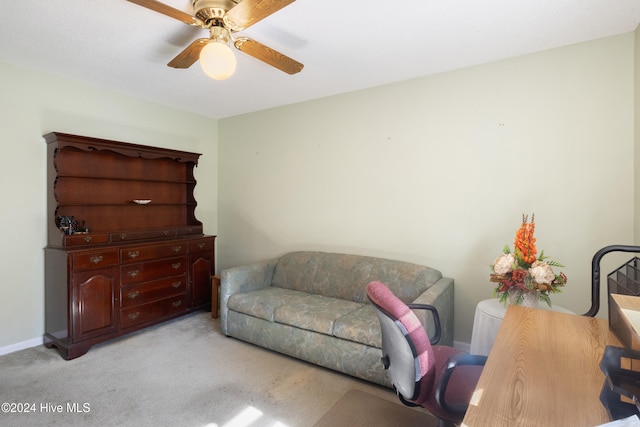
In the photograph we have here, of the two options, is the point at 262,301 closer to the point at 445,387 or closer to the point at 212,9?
the point at 445,387

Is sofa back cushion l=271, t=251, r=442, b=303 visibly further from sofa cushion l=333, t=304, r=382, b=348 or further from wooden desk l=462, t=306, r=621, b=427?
wooden desk l=462, t=306, r=621, b=427

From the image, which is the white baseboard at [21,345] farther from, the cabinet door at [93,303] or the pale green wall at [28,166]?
the cabinet door at [93,303]

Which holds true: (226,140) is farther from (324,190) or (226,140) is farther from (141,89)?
(324,190)

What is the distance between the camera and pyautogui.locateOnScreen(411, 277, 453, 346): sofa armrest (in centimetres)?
229

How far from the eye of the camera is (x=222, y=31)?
6.37ft

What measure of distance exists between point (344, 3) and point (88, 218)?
10.4 ft

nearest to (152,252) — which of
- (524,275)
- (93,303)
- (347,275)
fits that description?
(93,303)

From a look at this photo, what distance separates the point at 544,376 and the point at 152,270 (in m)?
3.40

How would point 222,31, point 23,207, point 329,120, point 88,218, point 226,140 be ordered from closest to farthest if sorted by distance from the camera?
point 222,31 → point 23,207 → point 88,218 → point 329,120 → point 226,140

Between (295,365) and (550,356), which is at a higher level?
(550,356)

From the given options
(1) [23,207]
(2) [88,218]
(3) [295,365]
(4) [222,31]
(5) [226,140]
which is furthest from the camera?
(5) [226,140]

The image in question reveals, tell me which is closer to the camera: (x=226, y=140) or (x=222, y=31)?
(x=222, y=31)

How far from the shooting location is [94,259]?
2955 mm

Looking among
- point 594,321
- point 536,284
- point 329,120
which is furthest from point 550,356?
point 329,120
